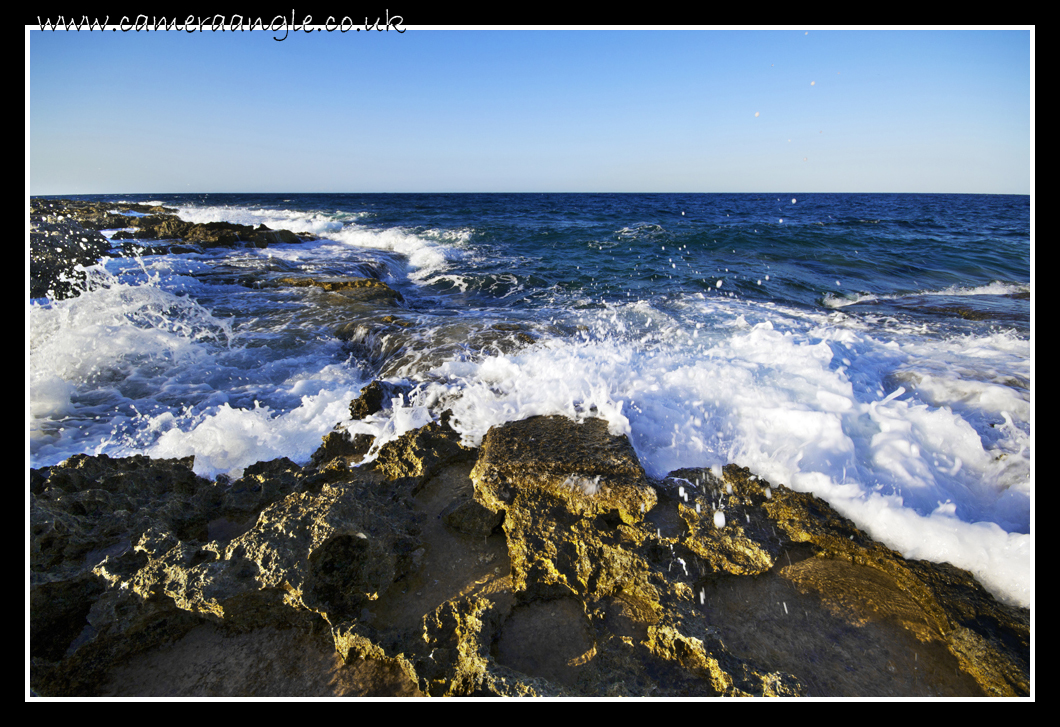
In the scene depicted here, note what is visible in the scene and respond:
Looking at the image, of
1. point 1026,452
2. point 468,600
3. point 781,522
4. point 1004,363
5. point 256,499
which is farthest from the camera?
point 1004,363

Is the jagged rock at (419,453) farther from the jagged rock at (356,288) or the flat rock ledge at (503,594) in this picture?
the jagged rock at (356,288)

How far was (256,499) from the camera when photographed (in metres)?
2.51

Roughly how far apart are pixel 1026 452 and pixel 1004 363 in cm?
270

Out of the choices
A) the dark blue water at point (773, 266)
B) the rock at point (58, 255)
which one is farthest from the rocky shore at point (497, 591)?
the dark blue water at point (773, 266)

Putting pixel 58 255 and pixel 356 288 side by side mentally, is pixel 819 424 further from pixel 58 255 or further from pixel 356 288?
pixel 58 255

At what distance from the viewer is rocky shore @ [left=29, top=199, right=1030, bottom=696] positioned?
170 centimetres

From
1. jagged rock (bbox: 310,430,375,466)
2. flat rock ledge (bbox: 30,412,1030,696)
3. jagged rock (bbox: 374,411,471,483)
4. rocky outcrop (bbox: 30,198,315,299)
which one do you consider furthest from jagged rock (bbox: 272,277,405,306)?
flat rock ledge (bbox: 30,412,1030,696)

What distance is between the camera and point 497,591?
1.99m

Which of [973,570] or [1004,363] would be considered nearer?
[973,570]

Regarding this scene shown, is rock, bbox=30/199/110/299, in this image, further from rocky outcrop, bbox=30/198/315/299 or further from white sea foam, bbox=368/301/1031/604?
white sea foam, bbox=368/301/1031/604

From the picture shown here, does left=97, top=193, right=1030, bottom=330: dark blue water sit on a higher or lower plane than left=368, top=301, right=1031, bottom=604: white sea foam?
higher

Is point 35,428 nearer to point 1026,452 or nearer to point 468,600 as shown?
point 468,600

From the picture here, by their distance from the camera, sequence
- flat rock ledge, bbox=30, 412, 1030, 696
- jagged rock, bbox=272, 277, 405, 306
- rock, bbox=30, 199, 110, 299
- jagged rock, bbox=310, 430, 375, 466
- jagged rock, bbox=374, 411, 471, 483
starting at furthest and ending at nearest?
jagged rock, bbox=272, 277, 405, 306 → rock, bbox=30, 199, 110, 299 → jagged rock, bbox=310, 430, 375, 466 → jagged rock, bbox=374, 411, 471, 483 → flat rock ledge, bbox=30, 412, 1030, 696
